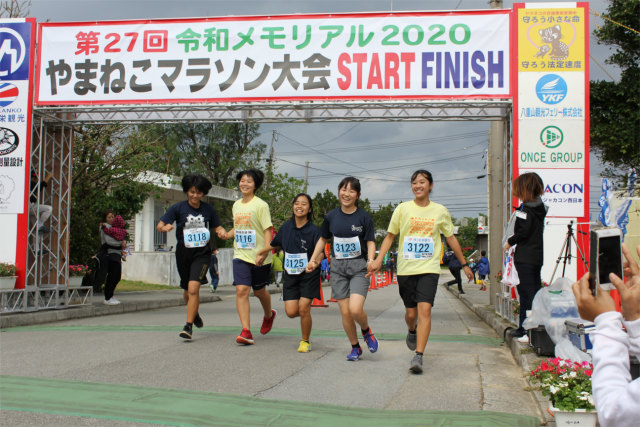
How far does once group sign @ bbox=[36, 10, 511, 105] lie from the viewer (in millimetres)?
10625

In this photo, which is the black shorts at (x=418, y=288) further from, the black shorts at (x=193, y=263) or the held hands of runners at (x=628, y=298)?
the held hands of runners at (x=628, y=298)

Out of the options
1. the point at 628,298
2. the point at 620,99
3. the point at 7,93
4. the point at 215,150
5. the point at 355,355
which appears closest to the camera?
the point at 628,298

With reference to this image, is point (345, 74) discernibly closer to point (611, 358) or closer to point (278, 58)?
point (278, 58)

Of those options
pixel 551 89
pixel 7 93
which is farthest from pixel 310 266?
pixel 7 93

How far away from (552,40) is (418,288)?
618 cm

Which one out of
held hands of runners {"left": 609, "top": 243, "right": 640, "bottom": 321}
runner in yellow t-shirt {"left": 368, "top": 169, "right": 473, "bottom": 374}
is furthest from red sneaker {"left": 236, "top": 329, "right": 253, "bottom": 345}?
held hands of runners {"left": 609, "top": 243, "right": 640, "bottom": 321}

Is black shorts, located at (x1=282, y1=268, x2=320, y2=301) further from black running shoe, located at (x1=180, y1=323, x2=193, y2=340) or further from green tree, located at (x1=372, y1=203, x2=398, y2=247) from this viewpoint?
green tree, located at (x1=372, y1=203, x2=398, y2=247)

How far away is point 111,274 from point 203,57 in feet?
16.0

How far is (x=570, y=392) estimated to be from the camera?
3.93 m

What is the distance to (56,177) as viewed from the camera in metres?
12.3

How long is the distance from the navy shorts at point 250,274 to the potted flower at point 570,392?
4.10 meters

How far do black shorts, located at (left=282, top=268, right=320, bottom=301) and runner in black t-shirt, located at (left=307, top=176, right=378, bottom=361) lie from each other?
33cm

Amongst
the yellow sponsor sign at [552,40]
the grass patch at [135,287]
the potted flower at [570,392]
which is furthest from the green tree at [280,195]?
the potted flower at [570,392]

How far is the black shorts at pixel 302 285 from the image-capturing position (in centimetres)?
702
